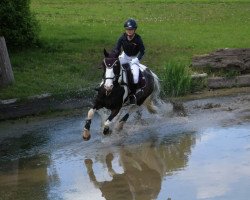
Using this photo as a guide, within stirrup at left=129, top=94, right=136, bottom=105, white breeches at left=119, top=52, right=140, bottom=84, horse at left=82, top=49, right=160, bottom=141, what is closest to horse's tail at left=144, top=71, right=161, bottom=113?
horse at left=82, top=49, right=160, bottom=141

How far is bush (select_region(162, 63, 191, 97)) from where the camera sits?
15828mm

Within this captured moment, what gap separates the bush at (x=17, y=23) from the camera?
18.4 meters

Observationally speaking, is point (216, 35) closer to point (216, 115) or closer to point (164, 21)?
point (164, 21)

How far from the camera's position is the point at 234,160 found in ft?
32.4

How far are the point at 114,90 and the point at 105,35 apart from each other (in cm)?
1099

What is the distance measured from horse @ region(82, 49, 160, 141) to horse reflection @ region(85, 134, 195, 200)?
3.50 feet

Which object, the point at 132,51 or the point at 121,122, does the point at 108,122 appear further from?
the point at 132,51

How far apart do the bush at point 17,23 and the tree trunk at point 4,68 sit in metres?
3.29

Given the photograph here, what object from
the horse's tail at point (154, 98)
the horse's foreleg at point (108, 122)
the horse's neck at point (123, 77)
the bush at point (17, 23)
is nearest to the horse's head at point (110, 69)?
the horse's neck at point (123, 77)

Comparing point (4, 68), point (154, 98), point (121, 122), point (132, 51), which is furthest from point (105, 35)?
point (121, 122)

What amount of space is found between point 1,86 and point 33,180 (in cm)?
628

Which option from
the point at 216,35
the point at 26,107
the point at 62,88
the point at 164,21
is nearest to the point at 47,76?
the point at 62,88

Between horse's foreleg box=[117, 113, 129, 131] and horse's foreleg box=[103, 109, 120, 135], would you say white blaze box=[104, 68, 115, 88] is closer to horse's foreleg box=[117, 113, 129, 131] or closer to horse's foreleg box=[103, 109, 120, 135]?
horse's foreleg box=[103, 109, 120, 135]

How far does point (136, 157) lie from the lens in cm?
1063
